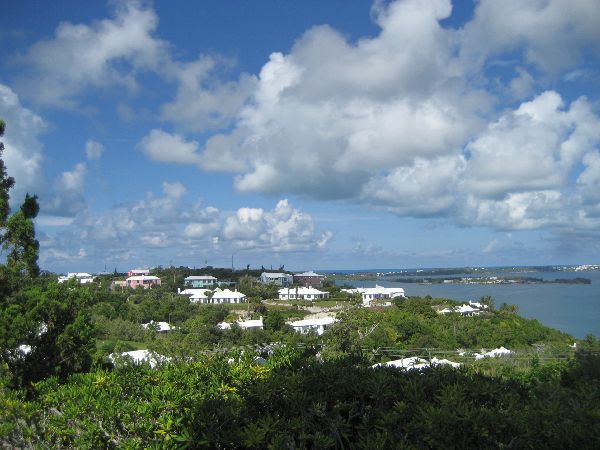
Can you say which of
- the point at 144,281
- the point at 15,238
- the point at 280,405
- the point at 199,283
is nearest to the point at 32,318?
the point at 15,238

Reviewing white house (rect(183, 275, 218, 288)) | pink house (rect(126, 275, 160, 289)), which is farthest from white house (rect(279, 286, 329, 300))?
pink house (rect(126, 275, 160, 289))

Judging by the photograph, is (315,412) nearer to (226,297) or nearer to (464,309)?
(464,309)

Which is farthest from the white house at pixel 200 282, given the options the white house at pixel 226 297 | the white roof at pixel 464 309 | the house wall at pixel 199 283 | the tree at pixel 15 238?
the tree at pixel 15 238

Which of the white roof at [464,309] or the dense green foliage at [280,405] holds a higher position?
the dense green foliage at [280,405]

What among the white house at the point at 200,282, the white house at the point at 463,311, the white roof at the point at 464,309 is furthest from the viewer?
the white house at the point at 200,282

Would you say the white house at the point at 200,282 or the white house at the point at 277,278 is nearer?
the white house at the point at 200,282

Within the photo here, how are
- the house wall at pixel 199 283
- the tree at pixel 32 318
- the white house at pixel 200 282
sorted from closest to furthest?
the tree at pixel 32 318 < the house wall at pixel 199 283 < the white house at pixel 200 282

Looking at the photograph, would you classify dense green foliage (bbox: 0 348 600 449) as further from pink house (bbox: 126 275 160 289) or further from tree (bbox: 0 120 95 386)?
pink house (bbox: 126 275 160 289)

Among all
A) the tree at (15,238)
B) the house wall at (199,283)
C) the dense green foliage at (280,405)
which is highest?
the tree at (15,238)

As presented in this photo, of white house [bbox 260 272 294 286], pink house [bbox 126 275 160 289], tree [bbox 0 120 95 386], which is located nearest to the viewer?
tree [bbox 0 120 95 386]

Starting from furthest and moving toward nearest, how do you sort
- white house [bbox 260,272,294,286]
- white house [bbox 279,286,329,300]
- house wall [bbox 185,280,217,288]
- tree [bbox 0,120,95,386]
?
white house [bbox 260,272,294,286] < house wall [bbox 185,280,217,288] < white house [bbox 279,286,329,300] < tree [bbox 0,120,95,386]

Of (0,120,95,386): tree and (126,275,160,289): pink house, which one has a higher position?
(0,120,95,386): tree

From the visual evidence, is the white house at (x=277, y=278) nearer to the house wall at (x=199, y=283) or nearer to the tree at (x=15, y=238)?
the house wall at (x=199, y=283)

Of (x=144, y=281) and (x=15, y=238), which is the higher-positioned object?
(x=15, y=238)
